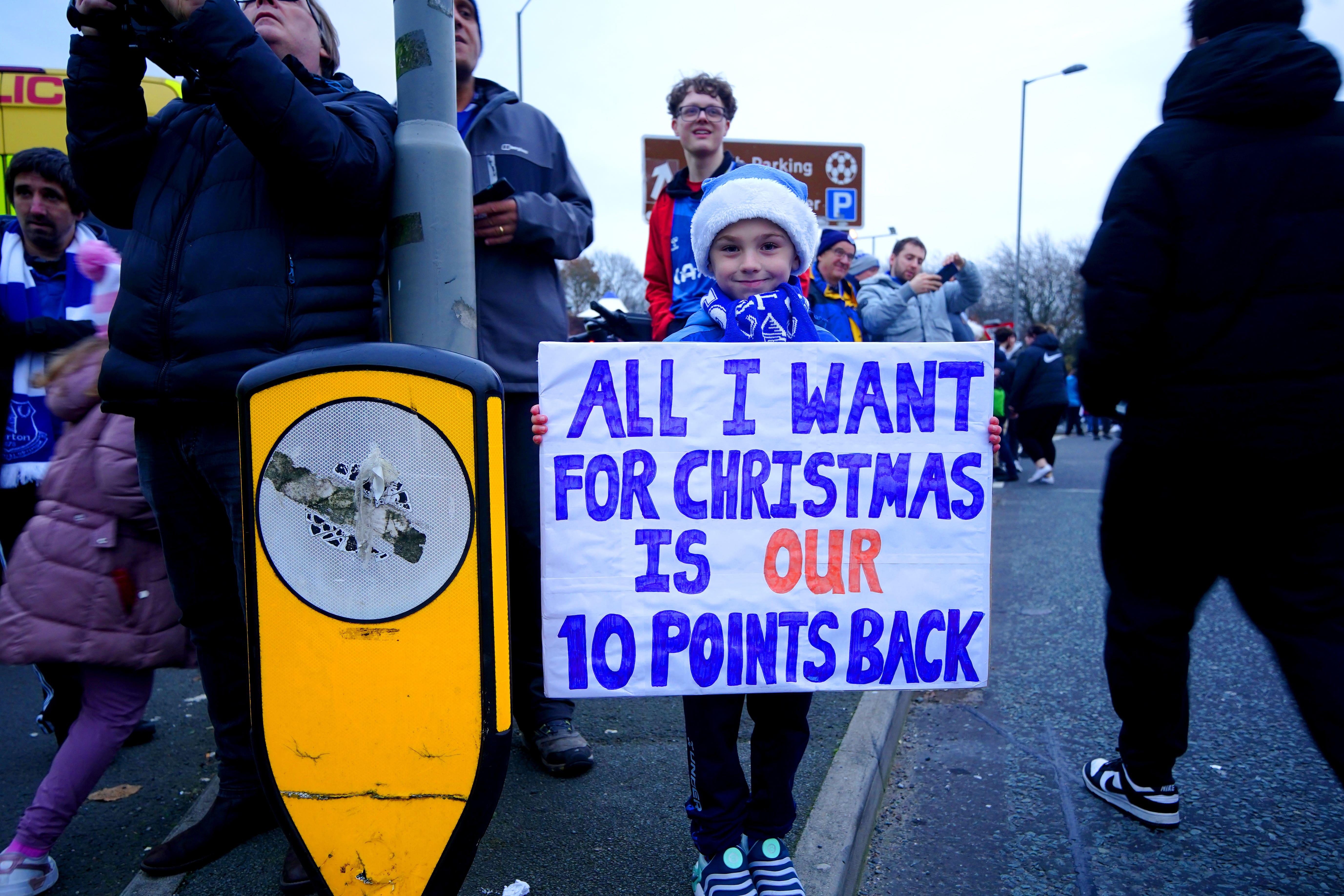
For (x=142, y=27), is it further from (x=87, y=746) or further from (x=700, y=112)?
(x=700, y=112)

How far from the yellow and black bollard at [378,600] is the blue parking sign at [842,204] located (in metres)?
9.68

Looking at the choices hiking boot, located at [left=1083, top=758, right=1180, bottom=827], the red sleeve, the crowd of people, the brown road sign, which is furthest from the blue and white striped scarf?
the brown road sign

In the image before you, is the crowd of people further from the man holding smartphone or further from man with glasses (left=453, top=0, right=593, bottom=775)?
the man holding smartphone

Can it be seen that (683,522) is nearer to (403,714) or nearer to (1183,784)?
(403,714)

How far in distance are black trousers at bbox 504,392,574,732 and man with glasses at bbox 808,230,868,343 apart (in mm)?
2178

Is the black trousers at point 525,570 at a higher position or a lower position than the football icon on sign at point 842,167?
lower

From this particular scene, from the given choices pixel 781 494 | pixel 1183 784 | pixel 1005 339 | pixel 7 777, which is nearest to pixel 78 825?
pixel 7 777

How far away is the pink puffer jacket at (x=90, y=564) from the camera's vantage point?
2.38 metres

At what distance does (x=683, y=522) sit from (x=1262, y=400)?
1301mm

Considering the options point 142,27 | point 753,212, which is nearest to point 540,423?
point 753,212

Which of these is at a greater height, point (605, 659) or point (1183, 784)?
point (605, 659)

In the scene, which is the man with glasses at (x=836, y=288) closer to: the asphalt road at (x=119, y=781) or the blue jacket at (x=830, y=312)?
the blue jacket at (x=830, y=312)

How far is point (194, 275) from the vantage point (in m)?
2.10

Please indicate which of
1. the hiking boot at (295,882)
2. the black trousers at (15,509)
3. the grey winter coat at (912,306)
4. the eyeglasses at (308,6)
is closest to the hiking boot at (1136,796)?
the hiking boot at (295,882)
